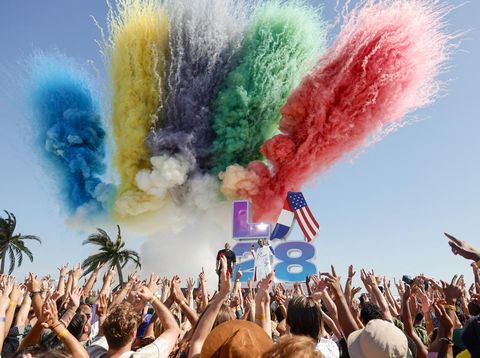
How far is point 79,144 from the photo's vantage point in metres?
24.0

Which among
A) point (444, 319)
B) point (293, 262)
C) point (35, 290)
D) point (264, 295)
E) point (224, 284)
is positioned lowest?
point (444, 319)

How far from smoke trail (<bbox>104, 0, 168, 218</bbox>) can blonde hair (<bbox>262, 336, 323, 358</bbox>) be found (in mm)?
21710

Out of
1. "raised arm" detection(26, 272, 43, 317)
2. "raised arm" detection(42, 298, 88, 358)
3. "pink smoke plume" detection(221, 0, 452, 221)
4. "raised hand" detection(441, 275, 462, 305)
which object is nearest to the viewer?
"raised arm" detection(42, 298, 88, 358)

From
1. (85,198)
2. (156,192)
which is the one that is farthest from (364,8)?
(85,198)

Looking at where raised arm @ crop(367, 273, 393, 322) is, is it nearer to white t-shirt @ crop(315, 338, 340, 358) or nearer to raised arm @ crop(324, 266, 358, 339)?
raised arm @ crop(324, 266, 358, 339)

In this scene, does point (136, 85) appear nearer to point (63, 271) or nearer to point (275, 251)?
point (275, 251)

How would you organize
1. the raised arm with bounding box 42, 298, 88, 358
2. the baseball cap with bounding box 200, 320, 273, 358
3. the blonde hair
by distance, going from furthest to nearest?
the raised arm with bounding box 42, 298, 88, 358 < the baseball cap with bounding box 200, 320, 273, 358 < the blonde hair

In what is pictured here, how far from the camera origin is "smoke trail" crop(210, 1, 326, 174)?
71.3 ft

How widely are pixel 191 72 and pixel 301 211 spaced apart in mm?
9404

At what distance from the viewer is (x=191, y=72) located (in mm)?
22906

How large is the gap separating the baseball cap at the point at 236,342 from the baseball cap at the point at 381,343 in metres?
1.01

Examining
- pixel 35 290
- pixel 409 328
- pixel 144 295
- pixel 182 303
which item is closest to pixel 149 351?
pixel 144 295

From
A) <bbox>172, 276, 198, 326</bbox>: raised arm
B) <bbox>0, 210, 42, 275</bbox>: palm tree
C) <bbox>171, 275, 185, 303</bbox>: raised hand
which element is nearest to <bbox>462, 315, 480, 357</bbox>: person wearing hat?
<bbox>172, 276, 198, 326</bbox>: raised arm

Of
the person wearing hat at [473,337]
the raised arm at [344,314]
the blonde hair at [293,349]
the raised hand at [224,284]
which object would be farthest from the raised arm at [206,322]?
the person wearing hat at [473,337]
